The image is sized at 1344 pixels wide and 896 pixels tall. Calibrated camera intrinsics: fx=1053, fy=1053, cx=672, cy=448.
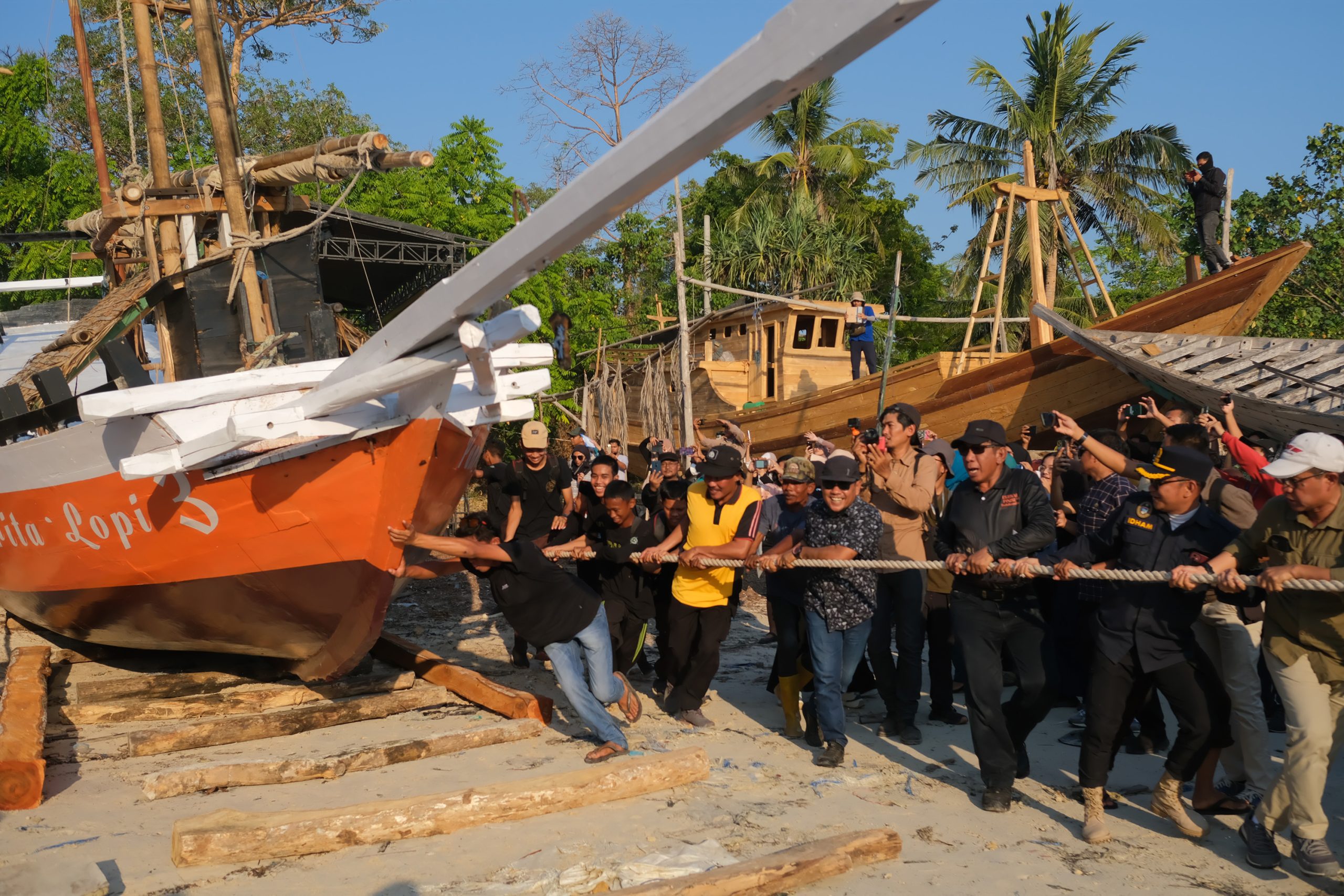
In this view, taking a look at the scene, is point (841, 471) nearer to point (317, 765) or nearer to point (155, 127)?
point (317, 765)

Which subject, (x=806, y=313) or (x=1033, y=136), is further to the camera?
(x=1033, y=136)

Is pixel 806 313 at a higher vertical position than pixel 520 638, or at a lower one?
higher

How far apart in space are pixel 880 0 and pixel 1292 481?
2.55m

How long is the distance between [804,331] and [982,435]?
1383 centimetres

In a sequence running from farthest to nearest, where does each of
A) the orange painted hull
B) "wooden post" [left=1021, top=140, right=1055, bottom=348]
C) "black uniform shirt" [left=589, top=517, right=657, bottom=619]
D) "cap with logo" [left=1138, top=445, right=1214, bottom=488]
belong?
"wooden post" [left=1021, top=140, right=1055, bottom=348], "black uniform shirt" [left=589, top=517, right=657, bottom=619], the orange painted hull, "cap with logo" [left=1138, top=445, right=1214, bottom=488]

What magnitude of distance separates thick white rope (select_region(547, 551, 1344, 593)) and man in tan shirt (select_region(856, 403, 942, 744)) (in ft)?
0.49

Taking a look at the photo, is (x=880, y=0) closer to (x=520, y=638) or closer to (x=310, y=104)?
(x=520, y=638)

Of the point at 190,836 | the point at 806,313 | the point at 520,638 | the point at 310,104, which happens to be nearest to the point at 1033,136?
the point at 806,313

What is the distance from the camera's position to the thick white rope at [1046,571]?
155 inches

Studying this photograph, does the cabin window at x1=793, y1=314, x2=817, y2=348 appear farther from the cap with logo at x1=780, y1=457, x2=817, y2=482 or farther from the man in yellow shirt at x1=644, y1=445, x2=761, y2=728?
the cap with logo at x1=780, y1=457, x2=817, y2=482

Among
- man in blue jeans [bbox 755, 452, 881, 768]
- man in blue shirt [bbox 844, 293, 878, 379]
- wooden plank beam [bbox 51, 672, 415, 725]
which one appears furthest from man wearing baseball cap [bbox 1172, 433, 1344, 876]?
man in blue shirt [bbox 844, 293, 878, 379]

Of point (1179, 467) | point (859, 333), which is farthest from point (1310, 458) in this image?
point (859, 333)

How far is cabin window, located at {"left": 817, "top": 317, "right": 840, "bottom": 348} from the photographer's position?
18.5 metres

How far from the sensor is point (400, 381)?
16.6ft
